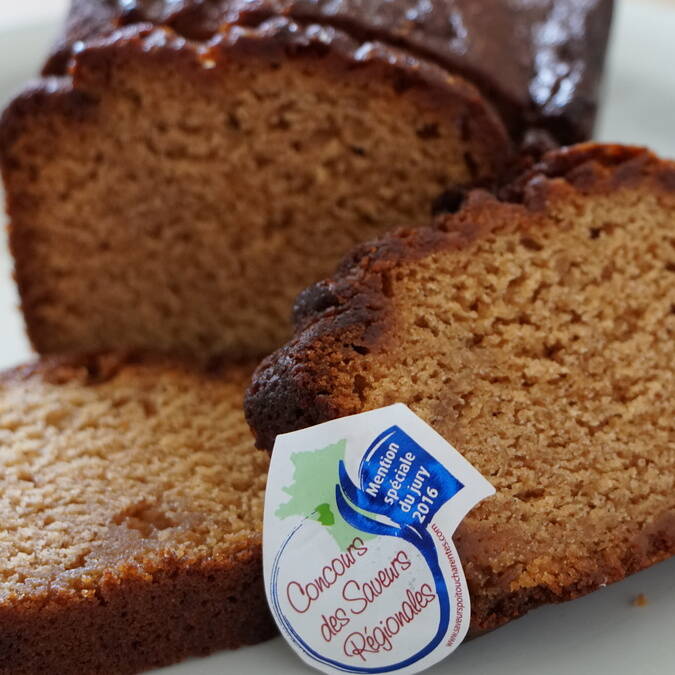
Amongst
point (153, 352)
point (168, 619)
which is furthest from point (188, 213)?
point (168, 619)

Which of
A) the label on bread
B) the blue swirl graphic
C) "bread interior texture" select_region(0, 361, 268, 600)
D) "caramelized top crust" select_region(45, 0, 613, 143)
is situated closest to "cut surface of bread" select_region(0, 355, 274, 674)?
"bread interior texture" select_region(0, 361, 268, 600)

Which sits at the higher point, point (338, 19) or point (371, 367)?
point (338, 19)

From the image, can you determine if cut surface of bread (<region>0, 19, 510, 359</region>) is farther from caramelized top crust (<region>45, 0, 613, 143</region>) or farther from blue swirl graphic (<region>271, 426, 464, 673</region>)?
blue swirl graphic (<region>271, 426, 464, 673</region>)

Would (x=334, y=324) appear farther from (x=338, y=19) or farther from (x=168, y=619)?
(x=338, y=19)

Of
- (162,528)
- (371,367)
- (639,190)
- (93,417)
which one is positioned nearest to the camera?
(371,367)

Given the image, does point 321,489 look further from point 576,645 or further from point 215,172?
point 215,172
